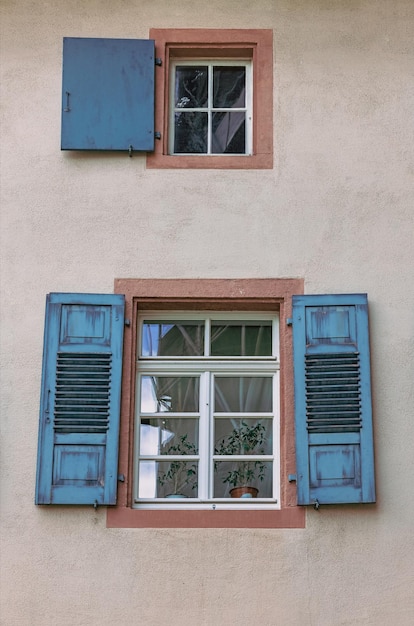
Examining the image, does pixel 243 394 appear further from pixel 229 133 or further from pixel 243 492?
pixel 229 133

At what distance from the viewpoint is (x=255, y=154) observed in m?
11.0

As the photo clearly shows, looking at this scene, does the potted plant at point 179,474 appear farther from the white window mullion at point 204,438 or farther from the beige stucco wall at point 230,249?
the beige stucco wall at point 230,249

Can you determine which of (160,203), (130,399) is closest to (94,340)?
(130,399)

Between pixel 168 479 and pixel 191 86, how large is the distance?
309 cm

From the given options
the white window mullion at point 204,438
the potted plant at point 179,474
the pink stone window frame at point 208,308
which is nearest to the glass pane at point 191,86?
the pink stone window frame at point 208,308

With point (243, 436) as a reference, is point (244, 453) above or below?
below

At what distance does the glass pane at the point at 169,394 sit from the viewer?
413 inches

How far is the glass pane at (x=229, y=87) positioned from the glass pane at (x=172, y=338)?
179cm

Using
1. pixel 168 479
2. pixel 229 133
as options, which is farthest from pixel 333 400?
pixel 229 133

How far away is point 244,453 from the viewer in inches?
408

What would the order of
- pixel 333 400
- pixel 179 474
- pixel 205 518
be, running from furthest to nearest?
pixel 179 474 < pixel 333 400 < pixel 205 518

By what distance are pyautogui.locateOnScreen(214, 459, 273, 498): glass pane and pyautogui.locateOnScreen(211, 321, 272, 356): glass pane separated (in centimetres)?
81

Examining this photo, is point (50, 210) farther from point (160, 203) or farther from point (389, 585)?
point (389, 585)

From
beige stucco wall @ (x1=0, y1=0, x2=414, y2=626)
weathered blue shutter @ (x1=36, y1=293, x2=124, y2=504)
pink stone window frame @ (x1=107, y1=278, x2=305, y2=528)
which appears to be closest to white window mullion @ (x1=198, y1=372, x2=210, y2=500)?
pink stone window frame @ (x1=107, y1=278, x2=305, y2=528)
